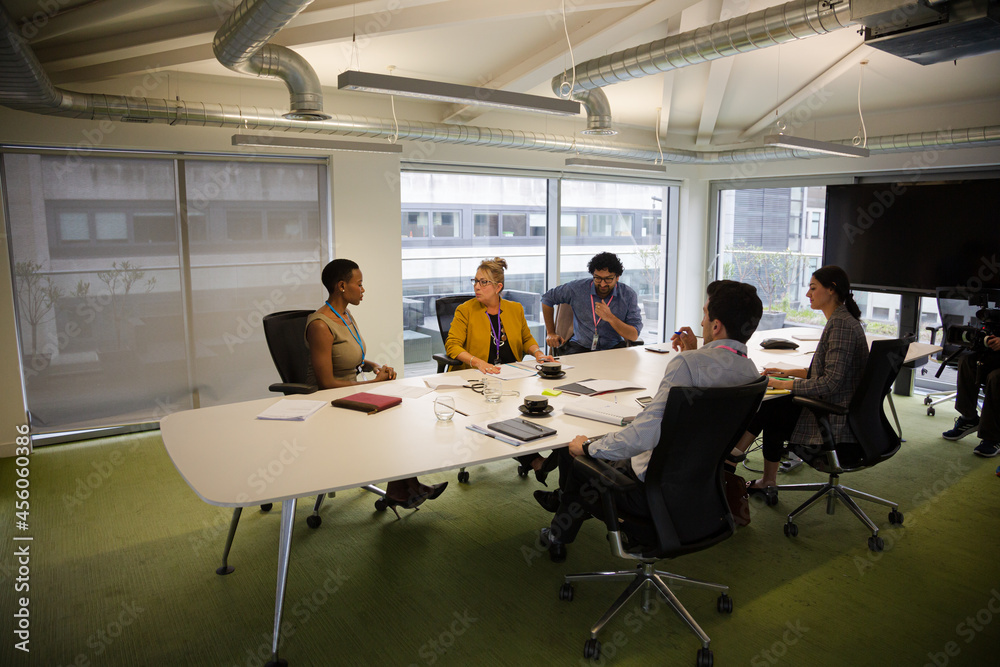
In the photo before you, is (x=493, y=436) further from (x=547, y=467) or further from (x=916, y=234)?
(x=916, y=234)

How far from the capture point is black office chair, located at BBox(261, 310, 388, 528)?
160 inches

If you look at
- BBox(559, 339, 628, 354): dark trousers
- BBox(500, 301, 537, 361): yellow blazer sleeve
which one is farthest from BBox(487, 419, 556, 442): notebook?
BBox(559, 339, 628, 354): dark trousers

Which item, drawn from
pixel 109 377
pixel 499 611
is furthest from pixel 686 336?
pixel 109 377

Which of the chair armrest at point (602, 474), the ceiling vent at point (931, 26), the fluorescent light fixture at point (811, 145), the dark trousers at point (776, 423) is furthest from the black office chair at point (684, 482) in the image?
the fluorescent light fixture at point (811, 145)

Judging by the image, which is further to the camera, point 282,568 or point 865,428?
point 865,428

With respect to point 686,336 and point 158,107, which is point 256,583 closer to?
point 686,336

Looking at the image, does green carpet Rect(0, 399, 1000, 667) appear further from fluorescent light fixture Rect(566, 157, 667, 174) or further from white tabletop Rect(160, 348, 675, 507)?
fluorescent light fixture Rect(566, 157, 667, 174)

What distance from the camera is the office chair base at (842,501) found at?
367cm

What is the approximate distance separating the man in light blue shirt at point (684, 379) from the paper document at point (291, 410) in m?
1.28

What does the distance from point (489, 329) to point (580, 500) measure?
6.33ft

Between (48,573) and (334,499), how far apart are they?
5.04 feet

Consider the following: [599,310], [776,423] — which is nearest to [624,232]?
[599,310]

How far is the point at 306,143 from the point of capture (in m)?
5.18

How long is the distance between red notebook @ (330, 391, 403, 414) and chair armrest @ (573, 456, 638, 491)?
3.63 feet
